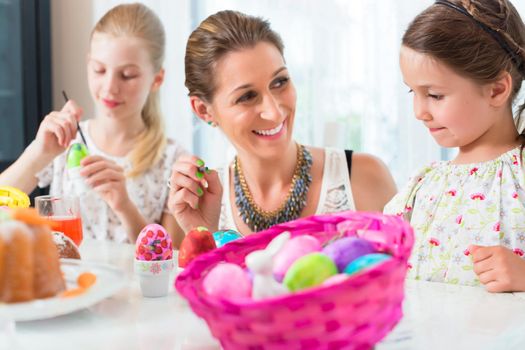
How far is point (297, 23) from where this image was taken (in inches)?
113

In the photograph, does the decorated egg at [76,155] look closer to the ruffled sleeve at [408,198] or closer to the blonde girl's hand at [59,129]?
the blonde girl's hand at [59,129]

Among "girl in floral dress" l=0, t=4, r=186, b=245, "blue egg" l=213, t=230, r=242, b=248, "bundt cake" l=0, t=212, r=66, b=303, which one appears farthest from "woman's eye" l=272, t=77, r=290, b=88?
"bundt cake" l=0, t=212, r=66, b=303

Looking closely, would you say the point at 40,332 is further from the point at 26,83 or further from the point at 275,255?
the point at 26,83

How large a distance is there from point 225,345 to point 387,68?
1.99 metres

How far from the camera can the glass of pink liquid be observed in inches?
60.3

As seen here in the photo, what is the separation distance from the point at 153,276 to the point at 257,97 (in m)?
0.73

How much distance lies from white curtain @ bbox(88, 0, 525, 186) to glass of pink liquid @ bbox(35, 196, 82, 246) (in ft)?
3.34

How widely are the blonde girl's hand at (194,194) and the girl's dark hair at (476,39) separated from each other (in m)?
0.61

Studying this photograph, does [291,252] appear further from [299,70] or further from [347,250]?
[299,70]

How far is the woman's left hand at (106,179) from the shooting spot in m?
1.93

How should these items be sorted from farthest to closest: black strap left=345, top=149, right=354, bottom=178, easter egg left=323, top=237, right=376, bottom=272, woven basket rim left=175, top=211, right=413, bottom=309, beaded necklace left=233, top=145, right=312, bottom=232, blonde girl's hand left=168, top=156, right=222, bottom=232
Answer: black strap left=345, top=149, right=354, bottom=178
beaded necklace left=233, top=145, right=312, bottom=232
blonde girl's hand left=168, top=156, right=222, bottom=232
easter egg left=323, top=237, right=376, bottom=272
woven basket rim left=175, top=211, right=413, bottom=309

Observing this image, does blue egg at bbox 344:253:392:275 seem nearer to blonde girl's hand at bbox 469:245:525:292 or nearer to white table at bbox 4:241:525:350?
white table at bbox 4:241:525:350

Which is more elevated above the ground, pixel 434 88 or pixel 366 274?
pixel 434 88

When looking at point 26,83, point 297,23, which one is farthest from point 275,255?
point 26,83
